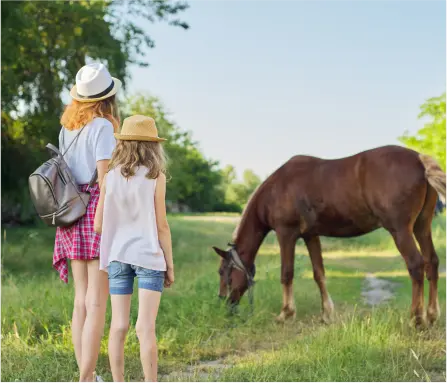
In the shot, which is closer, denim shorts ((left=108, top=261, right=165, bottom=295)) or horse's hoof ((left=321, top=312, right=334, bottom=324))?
denim shorts ((left=108, top=261, right=165, bottom=295))

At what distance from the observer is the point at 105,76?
4.09 meters

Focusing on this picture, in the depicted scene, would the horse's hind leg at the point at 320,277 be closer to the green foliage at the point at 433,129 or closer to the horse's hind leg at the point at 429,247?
the horse's hind leg at the point at 429,247

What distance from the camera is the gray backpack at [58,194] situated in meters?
3.99

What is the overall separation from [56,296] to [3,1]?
22.3ft

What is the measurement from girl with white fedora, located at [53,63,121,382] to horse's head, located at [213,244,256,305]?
10.7 feet

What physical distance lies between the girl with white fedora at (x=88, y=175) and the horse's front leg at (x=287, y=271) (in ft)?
11.6

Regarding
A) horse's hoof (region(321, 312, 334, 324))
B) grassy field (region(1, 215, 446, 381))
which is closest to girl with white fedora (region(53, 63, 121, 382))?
grassy field (region(1, 215, 446, 381))

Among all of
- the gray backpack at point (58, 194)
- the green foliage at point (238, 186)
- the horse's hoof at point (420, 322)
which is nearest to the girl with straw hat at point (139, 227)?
the gray backpack at point (58, 194)

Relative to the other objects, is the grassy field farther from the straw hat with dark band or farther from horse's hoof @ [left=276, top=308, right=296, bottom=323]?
the straw hat with dark band

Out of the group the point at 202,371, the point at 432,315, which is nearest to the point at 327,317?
the point at 432,315

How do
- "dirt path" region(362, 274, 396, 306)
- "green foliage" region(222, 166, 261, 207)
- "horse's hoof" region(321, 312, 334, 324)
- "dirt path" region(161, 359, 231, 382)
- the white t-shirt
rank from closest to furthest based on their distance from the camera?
the white t-shirt
"dirt path" region(161, 359, 231, 382)
"horse's hoof" region(321, 312, 334, 324)
"dirt path" region(362, 274, 396, 306)
"green foliage" region(222, 166, 261, 207)

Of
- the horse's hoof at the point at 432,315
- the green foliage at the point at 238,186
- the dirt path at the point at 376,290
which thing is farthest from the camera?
the green foliage at the point at 238,186

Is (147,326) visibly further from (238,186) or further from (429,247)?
(238,186)

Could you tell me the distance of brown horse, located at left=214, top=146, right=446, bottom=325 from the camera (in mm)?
6832
